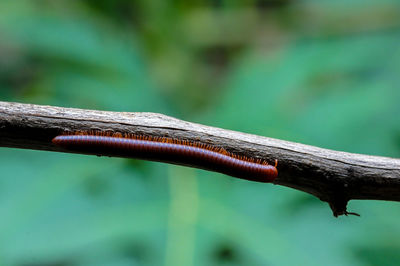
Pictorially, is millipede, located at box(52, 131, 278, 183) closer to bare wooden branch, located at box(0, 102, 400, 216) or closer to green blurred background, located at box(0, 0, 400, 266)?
bare wooden branch, located at box(0, 102, 400, 216)

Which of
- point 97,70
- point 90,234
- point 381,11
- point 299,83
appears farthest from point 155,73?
point 381,11

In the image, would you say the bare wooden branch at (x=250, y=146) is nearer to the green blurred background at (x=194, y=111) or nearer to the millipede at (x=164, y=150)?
the millipede at (x=164, y=150)

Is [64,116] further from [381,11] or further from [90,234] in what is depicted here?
[381,11]

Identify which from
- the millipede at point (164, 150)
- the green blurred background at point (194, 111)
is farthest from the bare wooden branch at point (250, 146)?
the green blurred background at point (194, 111)

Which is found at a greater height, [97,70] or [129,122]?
[97,70]

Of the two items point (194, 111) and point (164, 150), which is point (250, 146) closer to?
point (164, 150)

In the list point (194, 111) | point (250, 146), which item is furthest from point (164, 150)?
point (194, 111)
